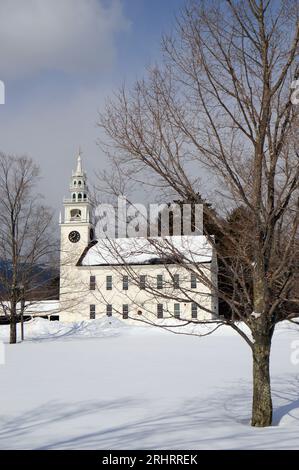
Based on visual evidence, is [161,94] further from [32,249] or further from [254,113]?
[32,249]

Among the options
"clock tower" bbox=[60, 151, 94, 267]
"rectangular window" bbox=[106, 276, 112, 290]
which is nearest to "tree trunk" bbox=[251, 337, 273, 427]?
"rectangular window" bbox=[106, 276, 112, 290]

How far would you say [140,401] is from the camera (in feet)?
37.2

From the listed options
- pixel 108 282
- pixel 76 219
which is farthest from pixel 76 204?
pixel 108 282

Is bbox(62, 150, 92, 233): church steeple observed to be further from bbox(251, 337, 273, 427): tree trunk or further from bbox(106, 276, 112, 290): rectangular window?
bbox(251, 337, 273, 427): tree trunk

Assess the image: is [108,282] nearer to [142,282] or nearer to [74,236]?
[74,236]

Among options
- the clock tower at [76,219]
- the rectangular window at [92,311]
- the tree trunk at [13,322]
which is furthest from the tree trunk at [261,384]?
the clock tower at [76,219]

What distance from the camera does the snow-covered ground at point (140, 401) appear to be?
25.2 feet

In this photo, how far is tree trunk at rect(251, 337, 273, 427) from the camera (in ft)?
28.9

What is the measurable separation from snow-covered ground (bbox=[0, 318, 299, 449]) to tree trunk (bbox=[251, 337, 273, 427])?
27 centimetres

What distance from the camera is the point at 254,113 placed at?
8.87 meters

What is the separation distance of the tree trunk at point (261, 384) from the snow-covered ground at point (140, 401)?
0.90 feet

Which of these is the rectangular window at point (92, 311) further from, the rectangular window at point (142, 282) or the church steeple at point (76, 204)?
the rectangular window at point (142, 282)
